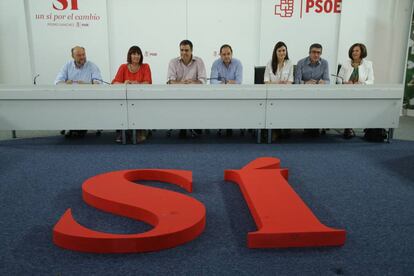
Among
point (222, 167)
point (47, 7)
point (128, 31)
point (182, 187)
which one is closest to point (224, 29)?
point (128, 31)

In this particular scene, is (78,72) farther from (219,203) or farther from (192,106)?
(219,203)

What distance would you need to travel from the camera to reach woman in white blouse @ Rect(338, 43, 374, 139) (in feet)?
13.5

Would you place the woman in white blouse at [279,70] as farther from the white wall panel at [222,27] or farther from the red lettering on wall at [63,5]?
the red lettering on wall at [63,5]

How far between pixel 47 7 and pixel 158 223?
16.5ft

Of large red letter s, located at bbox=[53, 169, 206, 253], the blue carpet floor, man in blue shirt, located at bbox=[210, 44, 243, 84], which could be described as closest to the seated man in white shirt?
the blue carpet floor

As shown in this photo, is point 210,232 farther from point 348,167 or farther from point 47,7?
point 47,7

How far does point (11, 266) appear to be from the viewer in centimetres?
142

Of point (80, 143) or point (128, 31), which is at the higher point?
point (128, 31)

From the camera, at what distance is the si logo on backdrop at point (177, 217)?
1516 mm

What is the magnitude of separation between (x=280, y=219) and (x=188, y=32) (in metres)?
4.50

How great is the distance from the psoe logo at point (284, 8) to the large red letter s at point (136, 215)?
4131mm

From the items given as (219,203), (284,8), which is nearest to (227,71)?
(284,8)

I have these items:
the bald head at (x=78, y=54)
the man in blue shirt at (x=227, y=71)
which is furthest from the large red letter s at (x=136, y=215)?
the bald head at (x=78, y=54)

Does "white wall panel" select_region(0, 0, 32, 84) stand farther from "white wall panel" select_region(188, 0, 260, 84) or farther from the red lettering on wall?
"white wall panel" select_region(188, 0, 260, 84)
